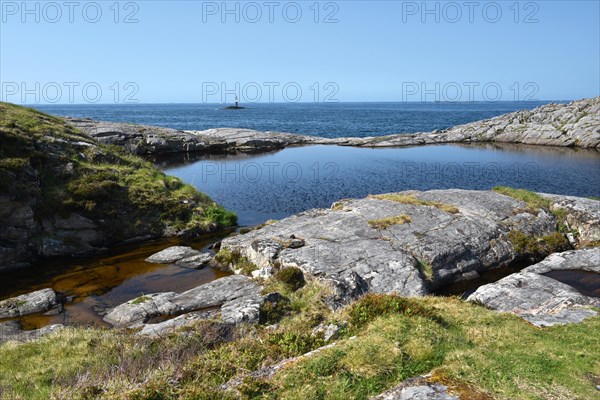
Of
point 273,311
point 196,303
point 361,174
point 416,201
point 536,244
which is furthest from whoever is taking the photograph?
point 361,174

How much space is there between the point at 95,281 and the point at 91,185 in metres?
11.6

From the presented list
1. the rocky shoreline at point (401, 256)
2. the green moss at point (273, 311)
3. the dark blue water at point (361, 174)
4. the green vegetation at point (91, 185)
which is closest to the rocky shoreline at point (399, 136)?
the dark blue water at point (361, 174)

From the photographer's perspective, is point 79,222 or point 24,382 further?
point 79,222

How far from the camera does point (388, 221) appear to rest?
90.7 feet

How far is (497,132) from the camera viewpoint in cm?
10688

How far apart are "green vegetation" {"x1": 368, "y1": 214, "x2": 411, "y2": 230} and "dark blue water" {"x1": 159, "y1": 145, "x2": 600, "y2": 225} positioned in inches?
533

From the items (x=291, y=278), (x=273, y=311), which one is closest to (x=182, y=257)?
Result: (x=291, y=278)

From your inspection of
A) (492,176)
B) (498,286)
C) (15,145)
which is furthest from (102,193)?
(492,176)

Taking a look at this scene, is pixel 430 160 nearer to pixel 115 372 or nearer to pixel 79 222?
pixel 79 222

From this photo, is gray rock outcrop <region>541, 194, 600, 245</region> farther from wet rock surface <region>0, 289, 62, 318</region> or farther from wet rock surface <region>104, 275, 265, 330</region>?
wet rock surface <region>0, 289, 62, 318</region>

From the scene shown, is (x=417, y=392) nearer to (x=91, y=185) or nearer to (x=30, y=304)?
(x=30, y=304)

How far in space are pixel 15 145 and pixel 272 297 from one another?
27.3m

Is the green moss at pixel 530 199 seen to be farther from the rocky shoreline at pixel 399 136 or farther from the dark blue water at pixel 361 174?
the rocky shoreline at pixel 399 136

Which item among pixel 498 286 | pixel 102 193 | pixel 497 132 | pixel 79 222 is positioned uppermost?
pixel 497 132
